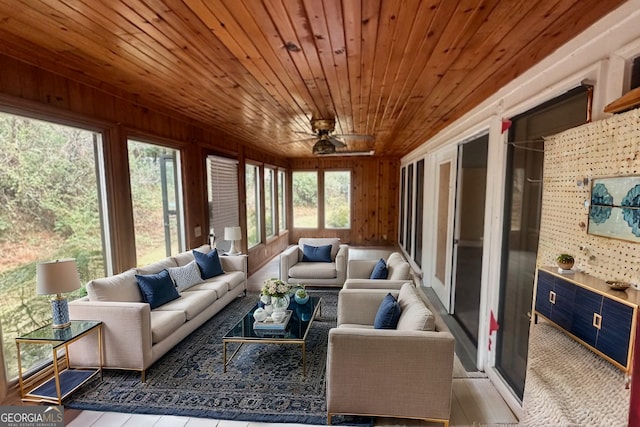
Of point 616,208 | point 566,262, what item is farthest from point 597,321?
point 616,208

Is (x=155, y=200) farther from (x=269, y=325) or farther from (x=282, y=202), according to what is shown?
(x=282, y=202)

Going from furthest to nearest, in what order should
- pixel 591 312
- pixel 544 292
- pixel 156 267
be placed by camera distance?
pixel 156 267 → pixel 544 292 → pixel 591 312

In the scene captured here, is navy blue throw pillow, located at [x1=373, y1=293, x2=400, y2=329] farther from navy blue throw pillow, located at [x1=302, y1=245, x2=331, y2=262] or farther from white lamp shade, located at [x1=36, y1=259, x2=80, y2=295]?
navy blue throw pillow, located at [x1=302, y1=245, x2=331, y2=262]

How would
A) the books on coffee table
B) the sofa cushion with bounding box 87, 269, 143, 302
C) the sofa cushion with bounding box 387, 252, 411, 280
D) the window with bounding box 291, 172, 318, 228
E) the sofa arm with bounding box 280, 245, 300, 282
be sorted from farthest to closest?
the window with bounding box 291, 172, 318, 228 < the sofa arm with bounding box 280, 245, 300, 282 < the sofa cushion with bounding box 387, 252, 411, 280 < the books on coffee table < the sofa cushion with bounding box 87, 269, 143, 302

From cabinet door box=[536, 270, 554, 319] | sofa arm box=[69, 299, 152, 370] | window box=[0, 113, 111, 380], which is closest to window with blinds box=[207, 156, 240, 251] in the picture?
window box=[0, 113, 111, 380]

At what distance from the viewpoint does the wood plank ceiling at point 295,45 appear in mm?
1404

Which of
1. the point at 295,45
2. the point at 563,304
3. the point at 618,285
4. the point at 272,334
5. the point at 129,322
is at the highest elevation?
the point at 295,45

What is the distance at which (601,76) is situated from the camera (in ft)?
4.32

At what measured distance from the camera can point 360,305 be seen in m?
2.63

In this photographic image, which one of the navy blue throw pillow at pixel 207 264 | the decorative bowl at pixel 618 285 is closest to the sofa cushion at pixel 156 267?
the navy blue throw pillow at pixel 207 264

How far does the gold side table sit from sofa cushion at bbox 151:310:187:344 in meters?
0.39

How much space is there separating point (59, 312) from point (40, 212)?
81 cm

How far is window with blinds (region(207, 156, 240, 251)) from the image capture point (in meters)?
4.56

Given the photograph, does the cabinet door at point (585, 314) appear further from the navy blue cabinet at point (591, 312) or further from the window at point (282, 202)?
the window at point (282, 202)
